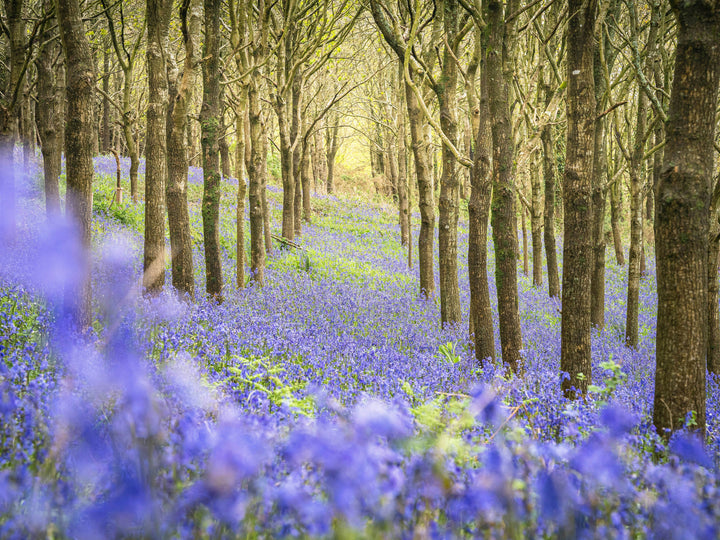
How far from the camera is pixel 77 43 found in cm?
527

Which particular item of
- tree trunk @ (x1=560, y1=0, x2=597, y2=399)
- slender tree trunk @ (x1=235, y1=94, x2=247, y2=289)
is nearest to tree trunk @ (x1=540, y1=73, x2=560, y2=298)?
slender tree trunk @ (x1=235, y1=94, x2=247, y2=289)

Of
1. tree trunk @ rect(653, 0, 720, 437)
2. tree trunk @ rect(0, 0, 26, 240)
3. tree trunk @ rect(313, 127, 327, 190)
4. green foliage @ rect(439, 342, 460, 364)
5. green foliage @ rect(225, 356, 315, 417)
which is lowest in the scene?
green foliage @ rect(439, 342, 460, 364)

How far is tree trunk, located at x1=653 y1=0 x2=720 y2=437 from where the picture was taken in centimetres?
377

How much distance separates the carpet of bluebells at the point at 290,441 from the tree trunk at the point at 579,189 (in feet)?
2.15

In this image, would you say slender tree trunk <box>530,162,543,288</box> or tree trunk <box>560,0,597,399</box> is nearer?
tree trunk <box>560,0,597,399</box>

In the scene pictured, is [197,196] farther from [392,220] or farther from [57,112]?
[392,220]

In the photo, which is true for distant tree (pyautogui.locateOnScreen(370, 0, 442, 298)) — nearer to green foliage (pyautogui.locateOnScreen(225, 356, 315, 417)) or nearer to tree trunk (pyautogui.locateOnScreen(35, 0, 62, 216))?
green foliage (pyautogui.locateOnScreen(225, 356, 315, 417))

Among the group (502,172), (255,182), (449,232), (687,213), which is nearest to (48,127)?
(255,182)

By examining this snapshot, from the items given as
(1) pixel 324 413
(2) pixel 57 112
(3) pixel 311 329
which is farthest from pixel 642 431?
(2) pixel 57 112

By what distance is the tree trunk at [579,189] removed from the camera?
208 inches

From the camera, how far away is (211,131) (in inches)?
332

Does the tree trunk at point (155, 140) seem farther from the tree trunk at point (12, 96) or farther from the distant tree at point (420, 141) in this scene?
the distant tree at point (420, 141)

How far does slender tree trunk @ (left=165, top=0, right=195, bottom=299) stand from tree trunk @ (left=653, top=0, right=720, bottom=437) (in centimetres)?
667

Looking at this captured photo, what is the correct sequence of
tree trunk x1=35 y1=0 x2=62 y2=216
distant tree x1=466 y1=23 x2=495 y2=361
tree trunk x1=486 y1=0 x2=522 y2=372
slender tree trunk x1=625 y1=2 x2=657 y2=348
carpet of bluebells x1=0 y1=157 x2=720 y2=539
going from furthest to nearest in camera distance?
1. slender tree trunk x1=625 y1=2 x2=657 y2=348
2. tree trunk x1=35 y1=0 x2=62 y2=216
3. distant tree x1=466 y1=23 x2=495 y2=361
4. tree trunk x1=486 y1=0 x2=522 y2=372
5. carpet of bluebells x1=0 y1=157 x2=720 y2=539
